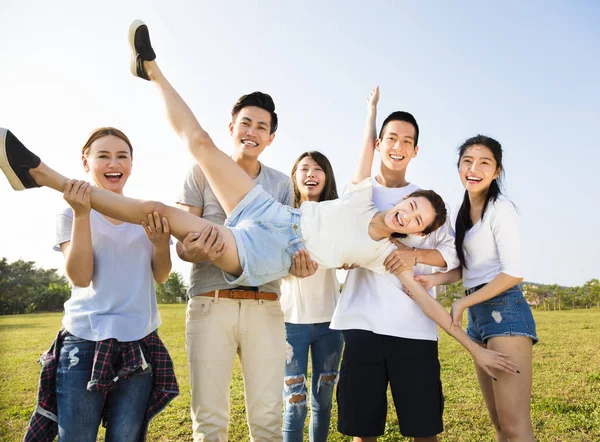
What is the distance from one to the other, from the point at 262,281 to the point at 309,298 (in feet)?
2.86

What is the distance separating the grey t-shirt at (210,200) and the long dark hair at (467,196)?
1.35 m

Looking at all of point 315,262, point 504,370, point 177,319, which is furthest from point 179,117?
point 177,319

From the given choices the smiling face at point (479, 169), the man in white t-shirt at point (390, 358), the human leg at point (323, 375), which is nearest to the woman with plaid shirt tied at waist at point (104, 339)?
the man in white t-shirt at point (390, 358)

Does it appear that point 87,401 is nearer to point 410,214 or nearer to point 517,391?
point 410,214

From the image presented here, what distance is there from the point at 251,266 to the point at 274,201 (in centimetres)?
58

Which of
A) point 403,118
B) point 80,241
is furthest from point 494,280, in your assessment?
point 80,241

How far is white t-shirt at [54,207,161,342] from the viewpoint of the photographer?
9.54ft

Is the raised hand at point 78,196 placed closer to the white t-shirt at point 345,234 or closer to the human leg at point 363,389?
the white t-shirt at point 345,234

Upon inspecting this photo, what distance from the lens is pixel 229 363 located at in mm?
3398

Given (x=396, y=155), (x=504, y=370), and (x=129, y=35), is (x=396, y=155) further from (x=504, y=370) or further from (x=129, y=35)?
(x=129, y=35)

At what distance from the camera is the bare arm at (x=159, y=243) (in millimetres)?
3012

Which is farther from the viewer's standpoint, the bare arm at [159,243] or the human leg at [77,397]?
the bare arm at [159,243]

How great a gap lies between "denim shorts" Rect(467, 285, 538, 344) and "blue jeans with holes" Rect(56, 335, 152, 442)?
2.32 meters

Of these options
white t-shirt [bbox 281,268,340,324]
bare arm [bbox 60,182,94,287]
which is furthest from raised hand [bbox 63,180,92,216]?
white t-shirt [bbox 281,268,340,324]
